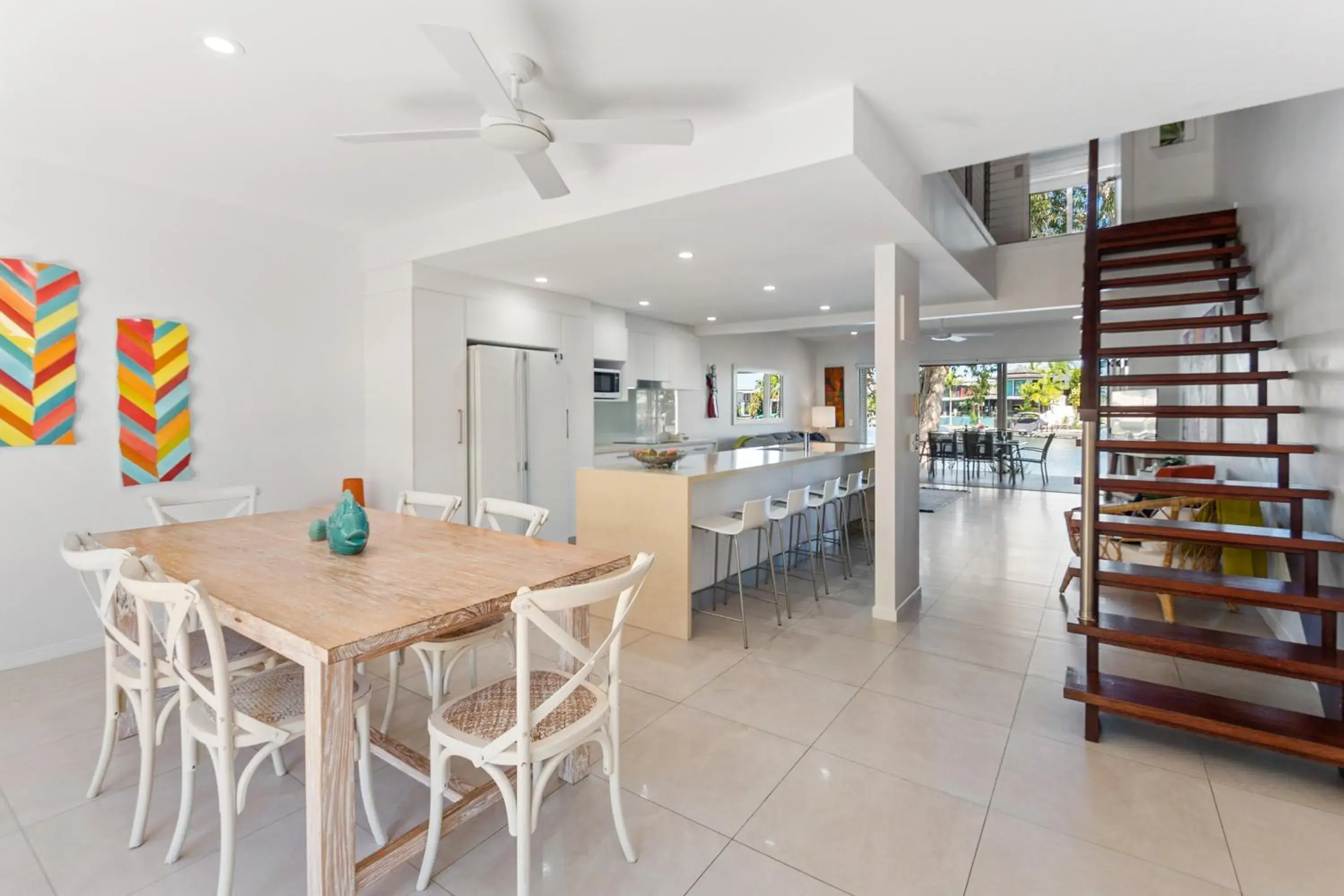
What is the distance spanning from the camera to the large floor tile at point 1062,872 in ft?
5.32

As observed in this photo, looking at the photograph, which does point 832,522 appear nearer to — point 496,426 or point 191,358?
point 496,426

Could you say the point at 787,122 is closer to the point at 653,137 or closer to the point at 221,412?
the point at 653,137

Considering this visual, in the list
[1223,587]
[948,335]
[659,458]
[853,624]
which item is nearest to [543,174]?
[659,458]

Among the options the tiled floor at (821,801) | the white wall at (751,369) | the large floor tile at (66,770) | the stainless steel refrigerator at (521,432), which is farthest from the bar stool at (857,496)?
the large floor tile at (66,770)

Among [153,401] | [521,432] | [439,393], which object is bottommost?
[521,432]

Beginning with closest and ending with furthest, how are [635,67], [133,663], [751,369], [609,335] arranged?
[133,663]
[635,67]
[609,335]
[751,369]

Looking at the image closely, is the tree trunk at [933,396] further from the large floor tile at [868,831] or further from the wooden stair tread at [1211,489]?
the large floor tile at [868,831]

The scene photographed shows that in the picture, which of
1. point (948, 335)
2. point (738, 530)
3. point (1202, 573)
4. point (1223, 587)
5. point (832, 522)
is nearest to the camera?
point (1223, 587)

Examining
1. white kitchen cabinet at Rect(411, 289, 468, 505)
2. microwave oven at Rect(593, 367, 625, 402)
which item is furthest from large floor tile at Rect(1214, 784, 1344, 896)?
microwave oven at Rect(593, 367, 625, 402)

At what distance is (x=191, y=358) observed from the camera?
3689 millimetres

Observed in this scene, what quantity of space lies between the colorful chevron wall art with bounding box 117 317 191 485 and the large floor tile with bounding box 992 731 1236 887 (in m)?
4.47

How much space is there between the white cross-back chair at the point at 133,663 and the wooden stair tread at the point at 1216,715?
9.89 ft

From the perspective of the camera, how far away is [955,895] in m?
1.61

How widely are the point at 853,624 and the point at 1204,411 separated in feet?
7.07
